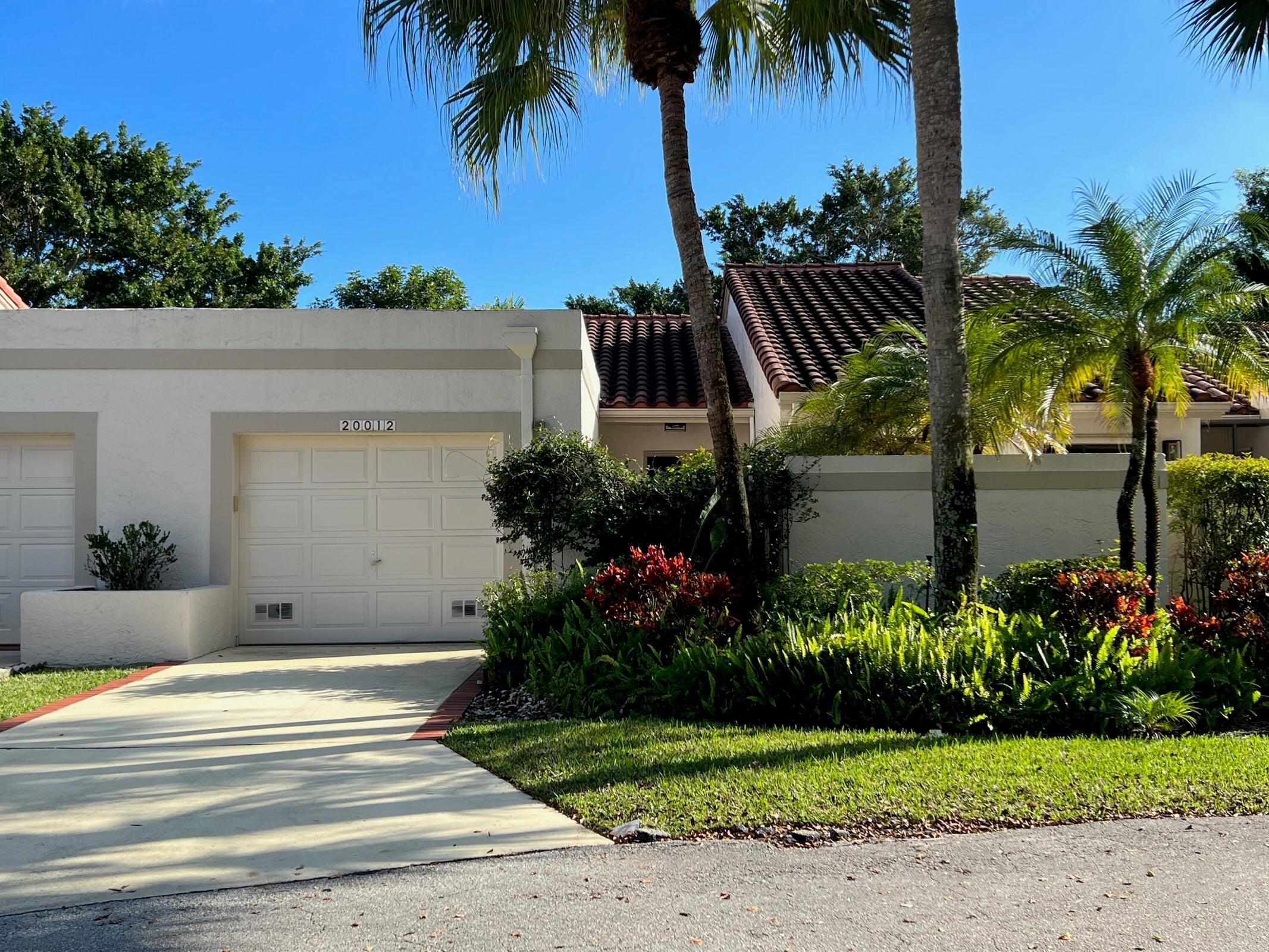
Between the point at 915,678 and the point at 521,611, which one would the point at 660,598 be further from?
the point at 915,678

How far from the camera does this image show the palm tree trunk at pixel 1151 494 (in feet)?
31.7

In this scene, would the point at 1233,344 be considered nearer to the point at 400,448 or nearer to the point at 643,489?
the point at 643,489

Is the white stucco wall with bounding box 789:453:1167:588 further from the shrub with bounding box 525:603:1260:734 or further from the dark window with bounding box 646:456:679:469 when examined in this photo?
the dark window with bounding box 646:456:679:469

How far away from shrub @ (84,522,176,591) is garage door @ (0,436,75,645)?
594 mm

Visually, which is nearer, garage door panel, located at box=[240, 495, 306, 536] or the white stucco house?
the white stucco house

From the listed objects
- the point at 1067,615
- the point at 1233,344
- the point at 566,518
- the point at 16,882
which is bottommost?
the point at 16,882

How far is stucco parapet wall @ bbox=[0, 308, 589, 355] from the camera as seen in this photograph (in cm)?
1152

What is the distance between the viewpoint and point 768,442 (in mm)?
11156

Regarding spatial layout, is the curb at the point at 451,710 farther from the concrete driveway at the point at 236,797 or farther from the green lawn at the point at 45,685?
the green lawn at the point at 45,685

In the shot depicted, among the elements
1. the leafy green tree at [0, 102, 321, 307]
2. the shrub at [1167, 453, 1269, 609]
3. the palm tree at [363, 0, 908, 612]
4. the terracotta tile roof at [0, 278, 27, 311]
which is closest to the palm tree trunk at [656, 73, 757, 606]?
the palm tree at [363, 0, 908, 612]

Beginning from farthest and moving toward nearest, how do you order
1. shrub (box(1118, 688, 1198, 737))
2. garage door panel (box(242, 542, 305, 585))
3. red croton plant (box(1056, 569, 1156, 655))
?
garage door panel (box(242, 542, 305, 585))
red croton plant (box(1056, 569, 1156, 655))
shrub (box(1118, 688, 1198, 737))

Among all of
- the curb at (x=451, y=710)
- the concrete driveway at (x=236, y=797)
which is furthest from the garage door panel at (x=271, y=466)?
the curb at (x=451, y=710)

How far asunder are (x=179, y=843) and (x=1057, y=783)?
15.2 ft

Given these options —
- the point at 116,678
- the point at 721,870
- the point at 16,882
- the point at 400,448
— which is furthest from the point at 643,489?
the point at 16,882
